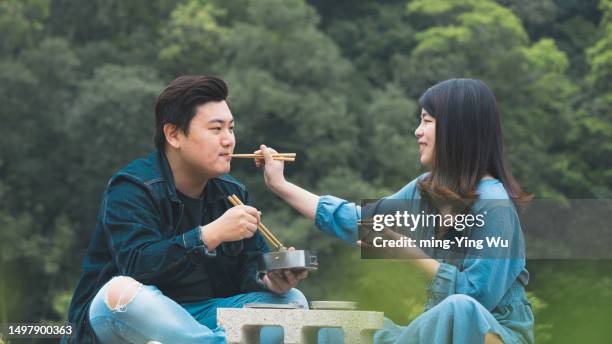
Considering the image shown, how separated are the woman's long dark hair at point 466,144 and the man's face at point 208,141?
531 millimetres

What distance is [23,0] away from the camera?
24828 mm

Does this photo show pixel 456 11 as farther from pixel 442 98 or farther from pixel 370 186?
pixel 442 98

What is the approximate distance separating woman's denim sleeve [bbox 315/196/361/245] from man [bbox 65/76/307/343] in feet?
0.59

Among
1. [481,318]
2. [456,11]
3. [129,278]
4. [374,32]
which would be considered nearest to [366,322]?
[481,318]

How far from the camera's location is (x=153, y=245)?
126 inches

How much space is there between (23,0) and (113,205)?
22.3 meters

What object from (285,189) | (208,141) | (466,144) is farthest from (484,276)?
(208,141)

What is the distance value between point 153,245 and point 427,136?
2.34ft

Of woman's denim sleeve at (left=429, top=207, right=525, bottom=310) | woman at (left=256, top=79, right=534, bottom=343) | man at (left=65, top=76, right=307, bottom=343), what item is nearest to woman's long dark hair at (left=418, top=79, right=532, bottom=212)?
woman at (left=256, top=79, right=534, bottom=343)

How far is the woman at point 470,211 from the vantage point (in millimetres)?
2936

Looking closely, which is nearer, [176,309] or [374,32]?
[176,309]

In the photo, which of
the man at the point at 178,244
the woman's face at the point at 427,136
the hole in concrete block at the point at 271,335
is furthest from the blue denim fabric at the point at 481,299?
the man at the point at 178,244

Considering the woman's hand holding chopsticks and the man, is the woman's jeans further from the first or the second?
the woman's hand holding chopsticks

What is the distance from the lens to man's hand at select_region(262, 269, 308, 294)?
3295mm
